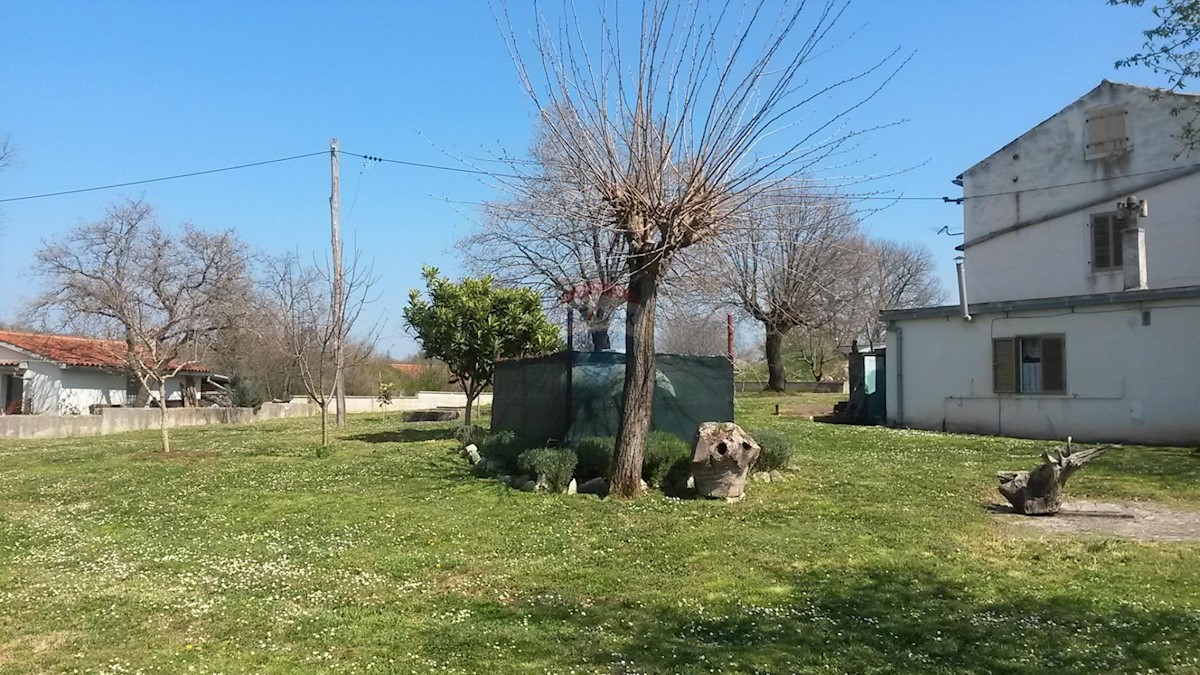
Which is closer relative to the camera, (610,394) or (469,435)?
(610,394)

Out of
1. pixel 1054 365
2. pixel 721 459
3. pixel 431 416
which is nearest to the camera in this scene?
pixel 721 459

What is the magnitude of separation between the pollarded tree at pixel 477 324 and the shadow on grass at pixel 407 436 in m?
1.63

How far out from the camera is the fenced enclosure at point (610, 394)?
1329cm

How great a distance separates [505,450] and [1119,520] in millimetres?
7716

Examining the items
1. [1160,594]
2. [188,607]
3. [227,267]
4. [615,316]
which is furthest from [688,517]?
[227,267]

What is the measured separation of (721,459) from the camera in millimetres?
10508

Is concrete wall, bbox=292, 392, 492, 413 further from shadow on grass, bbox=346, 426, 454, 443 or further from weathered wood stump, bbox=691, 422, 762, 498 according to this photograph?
weathered wood stump, bbox=691, 422, 762, 498

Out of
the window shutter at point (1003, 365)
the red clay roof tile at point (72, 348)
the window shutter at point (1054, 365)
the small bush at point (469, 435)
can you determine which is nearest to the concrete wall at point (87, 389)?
the red clay roof tile at point (72, 348)

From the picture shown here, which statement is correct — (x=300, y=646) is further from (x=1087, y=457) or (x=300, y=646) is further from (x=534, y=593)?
(x=1087, y=457)

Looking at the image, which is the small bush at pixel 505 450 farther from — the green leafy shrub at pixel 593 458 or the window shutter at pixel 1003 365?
the window shutter at pixel 1003 365

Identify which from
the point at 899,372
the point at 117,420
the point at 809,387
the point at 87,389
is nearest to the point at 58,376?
the point at 87,389

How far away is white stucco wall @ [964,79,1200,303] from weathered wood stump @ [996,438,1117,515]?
15.0 meters

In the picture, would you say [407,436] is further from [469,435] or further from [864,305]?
[864,305]

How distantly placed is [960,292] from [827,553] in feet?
44.1
